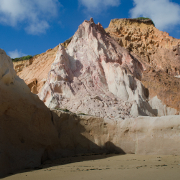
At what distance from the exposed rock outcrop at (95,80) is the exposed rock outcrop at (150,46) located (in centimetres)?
226

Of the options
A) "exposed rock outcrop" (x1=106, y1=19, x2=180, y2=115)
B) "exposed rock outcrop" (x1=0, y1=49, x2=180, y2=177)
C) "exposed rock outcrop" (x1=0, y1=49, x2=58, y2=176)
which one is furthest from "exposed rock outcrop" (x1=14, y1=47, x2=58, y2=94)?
"exposed rock outcrop" (x1=0, y1=49, x2=58, y2=176)

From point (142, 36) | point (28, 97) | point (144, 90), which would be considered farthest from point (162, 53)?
point (28, 97)

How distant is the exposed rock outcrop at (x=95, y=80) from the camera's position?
1309 centimetres

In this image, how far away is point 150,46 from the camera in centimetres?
2306

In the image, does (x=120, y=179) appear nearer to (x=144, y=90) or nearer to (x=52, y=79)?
(x=52, y=79)

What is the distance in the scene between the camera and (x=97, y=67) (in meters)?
16.4

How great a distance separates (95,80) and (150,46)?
35.5 feet

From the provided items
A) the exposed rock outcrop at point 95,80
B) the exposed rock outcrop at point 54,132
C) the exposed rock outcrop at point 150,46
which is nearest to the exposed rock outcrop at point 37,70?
the exposed rock outcrop at point 95,80

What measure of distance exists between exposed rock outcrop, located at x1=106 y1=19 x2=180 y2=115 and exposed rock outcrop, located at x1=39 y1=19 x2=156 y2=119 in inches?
89.0

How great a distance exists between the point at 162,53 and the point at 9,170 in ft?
71.3

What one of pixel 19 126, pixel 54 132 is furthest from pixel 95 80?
pixel 19 126

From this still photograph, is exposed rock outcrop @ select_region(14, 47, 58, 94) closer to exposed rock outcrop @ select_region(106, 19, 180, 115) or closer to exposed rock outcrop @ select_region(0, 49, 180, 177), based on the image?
exposed rock outcrop @ select_region(106, 19, 180, 115)

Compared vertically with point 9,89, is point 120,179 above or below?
below

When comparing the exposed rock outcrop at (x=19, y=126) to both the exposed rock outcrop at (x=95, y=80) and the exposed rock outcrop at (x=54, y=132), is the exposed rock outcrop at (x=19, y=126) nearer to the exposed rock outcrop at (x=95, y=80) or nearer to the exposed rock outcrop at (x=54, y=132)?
the exposed rock outcrop at (x=54, y=132)
